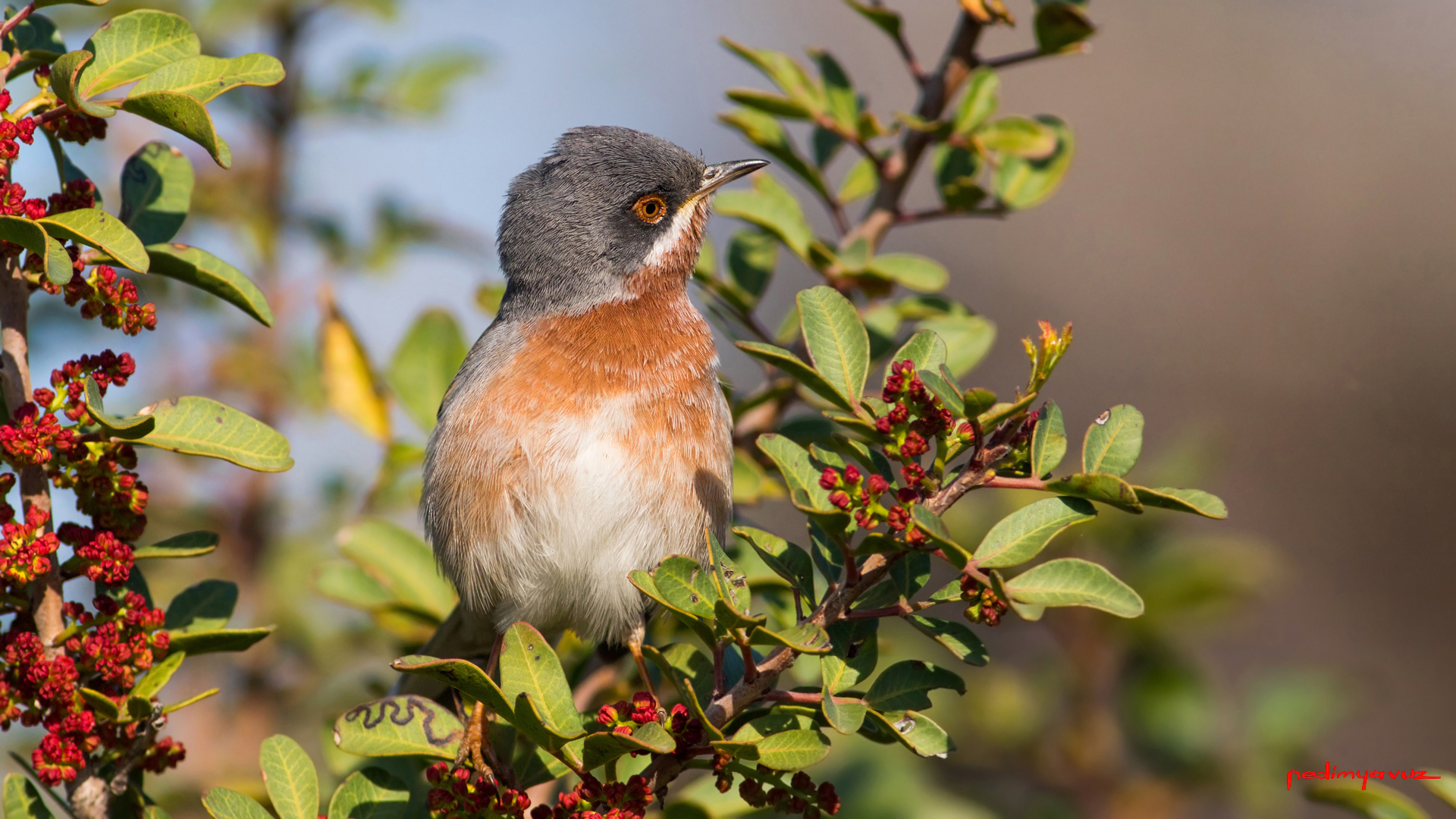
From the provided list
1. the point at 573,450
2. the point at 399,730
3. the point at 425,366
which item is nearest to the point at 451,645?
the point at 573,450

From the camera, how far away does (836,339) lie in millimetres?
2561

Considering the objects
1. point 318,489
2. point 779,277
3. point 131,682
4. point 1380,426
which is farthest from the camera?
point 779,277

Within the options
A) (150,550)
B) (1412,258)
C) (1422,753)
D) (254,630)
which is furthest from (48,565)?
(1412,258)

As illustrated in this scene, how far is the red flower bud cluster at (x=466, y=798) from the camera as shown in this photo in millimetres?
2668

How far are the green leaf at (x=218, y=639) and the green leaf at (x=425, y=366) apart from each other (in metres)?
1.65

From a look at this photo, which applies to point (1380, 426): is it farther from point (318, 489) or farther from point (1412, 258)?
point (318, 489)

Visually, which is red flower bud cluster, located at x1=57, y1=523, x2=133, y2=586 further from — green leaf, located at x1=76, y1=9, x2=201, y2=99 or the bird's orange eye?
the bird's orange eye

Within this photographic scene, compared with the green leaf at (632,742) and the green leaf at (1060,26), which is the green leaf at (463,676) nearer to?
the green leaf at (632,742)

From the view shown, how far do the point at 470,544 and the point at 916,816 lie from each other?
1.83m

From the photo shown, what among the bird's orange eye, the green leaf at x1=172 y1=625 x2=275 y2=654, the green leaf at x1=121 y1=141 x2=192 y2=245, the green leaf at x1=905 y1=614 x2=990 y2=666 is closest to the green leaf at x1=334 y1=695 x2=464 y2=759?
the green leaf at x1=172 y1=625 x2=275 y2=654

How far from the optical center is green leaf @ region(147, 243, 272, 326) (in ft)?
9.28

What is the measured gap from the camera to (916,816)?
388cm

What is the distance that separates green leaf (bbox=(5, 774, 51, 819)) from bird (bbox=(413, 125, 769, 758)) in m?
1.47

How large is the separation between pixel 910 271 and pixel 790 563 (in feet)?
5.39
